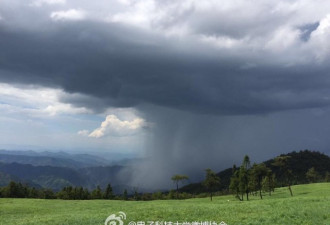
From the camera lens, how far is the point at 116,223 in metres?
30.0

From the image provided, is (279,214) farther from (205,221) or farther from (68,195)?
(68,195)

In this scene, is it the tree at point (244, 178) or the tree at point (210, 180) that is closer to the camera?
the tree at point (244, 178)

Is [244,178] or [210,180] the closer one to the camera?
[244,178]

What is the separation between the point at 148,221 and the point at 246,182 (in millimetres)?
73419

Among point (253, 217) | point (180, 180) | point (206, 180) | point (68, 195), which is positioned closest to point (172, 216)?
point (253, 217)

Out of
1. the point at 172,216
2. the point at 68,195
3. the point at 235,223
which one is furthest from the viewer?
the point at 68,195

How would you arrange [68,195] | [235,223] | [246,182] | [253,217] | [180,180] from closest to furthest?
1. [235,223]
2. [253,217]
3. [246,182]
4. [180,180]
5. [68,195]

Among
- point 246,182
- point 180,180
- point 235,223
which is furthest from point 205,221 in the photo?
point 180,180

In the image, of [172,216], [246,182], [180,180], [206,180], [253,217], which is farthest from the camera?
[180,180]

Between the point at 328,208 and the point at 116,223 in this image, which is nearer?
the point at 116,223

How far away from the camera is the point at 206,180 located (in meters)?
115

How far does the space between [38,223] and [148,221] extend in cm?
1296

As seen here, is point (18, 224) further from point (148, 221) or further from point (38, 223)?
point (148, 221)

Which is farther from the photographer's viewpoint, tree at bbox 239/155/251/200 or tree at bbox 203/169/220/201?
tree at bbox 203/169/220/201
